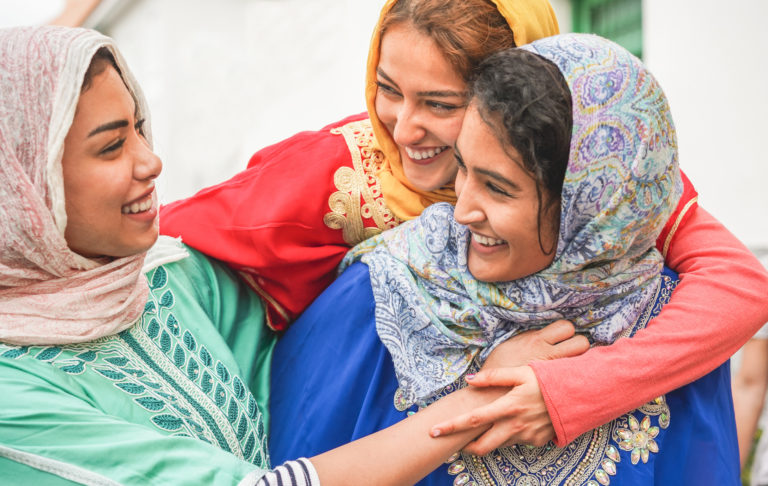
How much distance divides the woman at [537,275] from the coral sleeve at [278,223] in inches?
7.1

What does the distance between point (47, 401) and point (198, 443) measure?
0.29 metres

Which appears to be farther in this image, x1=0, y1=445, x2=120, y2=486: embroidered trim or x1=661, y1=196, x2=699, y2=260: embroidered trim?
x1=661, y1=196, x2=699, y2=260: embroidered trim

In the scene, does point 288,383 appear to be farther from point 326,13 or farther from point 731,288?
point 326,13

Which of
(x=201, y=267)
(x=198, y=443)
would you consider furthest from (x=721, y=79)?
(x=198, y=443)

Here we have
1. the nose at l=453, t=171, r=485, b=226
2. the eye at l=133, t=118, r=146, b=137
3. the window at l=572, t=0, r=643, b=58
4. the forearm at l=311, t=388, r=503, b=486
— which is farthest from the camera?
the window at l=572, t=0, r=643, b=58

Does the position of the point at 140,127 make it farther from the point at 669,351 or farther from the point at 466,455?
the point at 669,351

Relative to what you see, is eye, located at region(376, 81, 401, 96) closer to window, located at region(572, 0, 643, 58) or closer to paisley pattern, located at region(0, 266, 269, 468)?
paisley pattern, located at region(0, 266, 269, 468)

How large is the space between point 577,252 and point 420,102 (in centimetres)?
57

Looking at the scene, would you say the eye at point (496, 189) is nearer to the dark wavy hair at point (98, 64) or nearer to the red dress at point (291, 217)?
the red dress at point (291, 217)

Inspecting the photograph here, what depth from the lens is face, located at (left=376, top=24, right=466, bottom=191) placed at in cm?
182

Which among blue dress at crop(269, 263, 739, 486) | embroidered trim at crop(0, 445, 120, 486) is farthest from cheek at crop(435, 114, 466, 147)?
embroidered trim at crop(0, 445, 120, 486)

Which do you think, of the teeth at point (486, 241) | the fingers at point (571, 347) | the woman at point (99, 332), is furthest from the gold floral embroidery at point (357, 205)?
the fingers at point (571, 347)

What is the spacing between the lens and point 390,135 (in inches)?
80.7

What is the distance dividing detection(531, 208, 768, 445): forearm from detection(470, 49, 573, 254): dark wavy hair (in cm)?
32
